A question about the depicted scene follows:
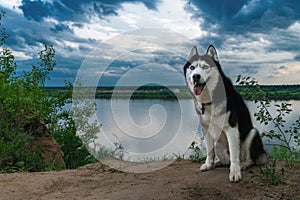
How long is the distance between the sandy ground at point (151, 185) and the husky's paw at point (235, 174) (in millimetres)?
56

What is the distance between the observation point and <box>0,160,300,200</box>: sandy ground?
4016 millimetres

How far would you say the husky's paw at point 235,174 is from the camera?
4.27 meters

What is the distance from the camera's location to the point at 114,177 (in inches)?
205

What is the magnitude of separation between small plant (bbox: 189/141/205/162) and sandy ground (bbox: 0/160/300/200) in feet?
0.89

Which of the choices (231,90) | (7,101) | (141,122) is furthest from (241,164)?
(7,101)

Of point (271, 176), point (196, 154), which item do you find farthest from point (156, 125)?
point (271, 176)

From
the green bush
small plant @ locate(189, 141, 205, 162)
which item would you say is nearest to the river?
small plant @ locate(189, 141, 205, 162)

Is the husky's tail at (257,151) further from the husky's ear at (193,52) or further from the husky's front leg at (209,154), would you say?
the husky's ear at (193,52)

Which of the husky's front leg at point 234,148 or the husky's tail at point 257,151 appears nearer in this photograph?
the husky's front leg at point 234,148

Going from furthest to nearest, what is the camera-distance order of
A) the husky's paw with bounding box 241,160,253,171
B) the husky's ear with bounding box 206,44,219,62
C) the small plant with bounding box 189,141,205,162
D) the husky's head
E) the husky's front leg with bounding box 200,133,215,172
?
the small plant with bounding box 189,141,205,162 < the husky's front leg with bounding box 200,133,215,172 < the husky's paw with bounding box 241,160,253,171 < the husky's ear with bounding box 206,44,219,62 < the husky's head

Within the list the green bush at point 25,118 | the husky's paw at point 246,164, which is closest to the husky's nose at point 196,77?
the husky's paw at point 246,164

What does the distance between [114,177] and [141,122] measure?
104cm

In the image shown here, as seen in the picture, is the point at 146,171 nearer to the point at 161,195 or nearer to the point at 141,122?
the point at 141,122

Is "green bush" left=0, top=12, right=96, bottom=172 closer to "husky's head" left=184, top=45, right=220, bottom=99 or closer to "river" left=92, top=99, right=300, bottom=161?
"river" left=92, top=99, right=300, bottom=161
